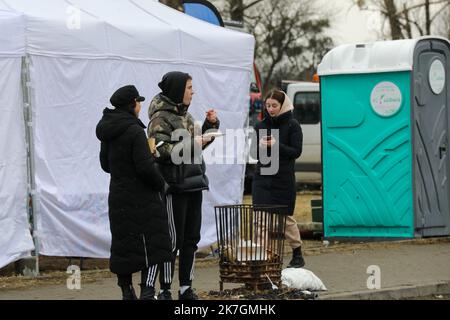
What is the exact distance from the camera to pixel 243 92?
42.6ft

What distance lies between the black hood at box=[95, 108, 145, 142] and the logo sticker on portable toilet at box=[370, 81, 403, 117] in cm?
582

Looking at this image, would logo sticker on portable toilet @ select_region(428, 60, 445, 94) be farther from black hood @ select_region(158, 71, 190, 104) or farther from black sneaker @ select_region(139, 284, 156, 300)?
black sneaker @ select_region(139, 284, 156, 300)

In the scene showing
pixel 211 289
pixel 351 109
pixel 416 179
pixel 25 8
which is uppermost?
pixel 25 8

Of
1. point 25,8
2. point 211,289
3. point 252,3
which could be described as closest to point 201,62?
point 25,8

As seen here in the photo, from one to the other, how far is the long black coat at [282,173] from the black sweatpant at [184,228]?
1.90m

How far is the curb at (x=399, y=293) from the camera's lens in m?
9.56

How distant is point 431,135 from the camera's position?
46.2 feet

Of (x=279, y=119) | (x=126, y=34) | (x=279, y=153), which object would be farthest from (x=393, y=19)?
(x=279, y=153)

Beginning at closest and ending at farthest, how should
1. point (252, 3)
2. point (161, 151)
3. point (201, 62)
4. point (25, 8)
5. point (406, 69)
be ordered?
point (161, 151) < point (25, 8) < point (201, 62) < point (406, 69) < point (252, 3)

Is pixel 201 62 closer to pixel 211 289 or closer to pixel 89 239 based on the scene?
pixel 89 239

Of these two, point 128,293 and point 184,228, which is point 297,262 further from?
point 128,293

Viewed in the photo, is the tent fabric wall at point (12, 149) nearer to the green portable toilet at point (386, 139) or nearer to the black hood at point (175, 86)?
the black hood at point (175, 86)

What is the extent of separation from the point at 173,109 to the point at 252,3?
3498 centimetres

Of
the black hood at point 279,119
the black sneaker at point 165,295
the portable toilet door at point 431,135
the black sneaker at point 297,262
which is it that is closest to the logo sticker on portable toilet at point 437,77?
the portable toilet door at point 431,135
